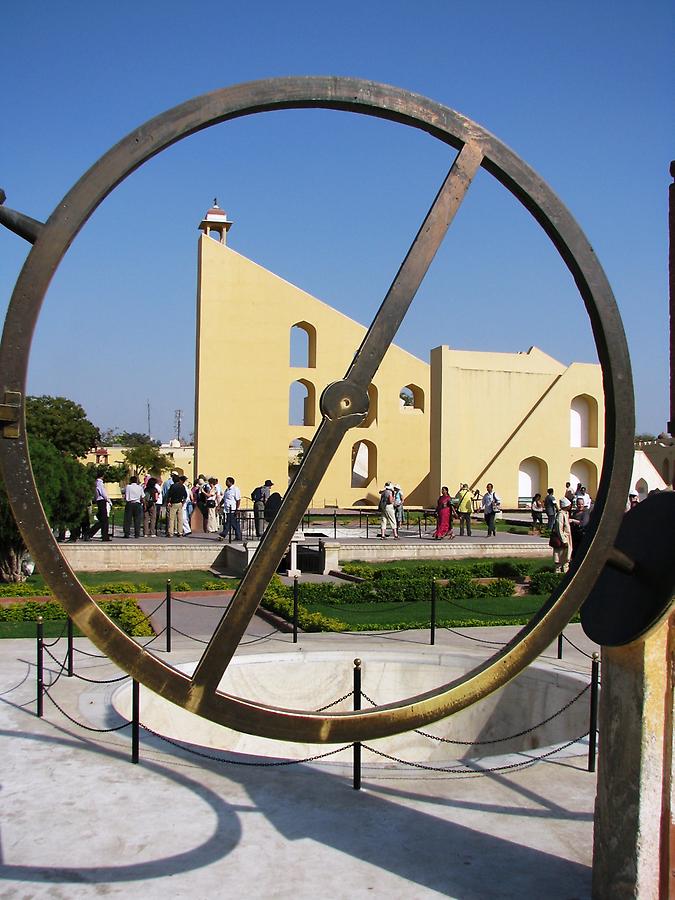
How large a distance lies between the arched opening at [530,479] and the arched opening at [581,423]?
153cm

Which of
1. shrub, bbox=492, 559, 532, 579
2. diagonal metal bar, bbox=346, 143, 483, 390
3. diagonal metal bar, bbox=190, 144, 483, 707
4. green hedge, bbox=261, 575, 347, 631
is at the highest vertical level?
diagonal metal bar, bbox=346, 143, 483, 390

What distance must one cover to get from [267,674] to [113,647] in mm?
4588

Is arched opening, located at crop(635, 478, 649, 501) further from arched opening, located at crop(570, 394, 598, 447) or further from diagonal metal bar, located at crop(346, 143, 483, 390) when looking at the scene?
diagonal metal bar, located at crop(346, 143, 483, 390)

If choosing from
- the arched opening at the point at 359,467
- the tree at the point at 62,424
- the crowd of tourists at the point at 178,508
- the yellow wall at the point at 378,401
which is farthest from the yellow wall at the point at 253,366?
the tree at the point at 62,424

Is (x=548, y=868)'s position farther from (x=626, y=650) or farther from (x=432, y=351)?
(x=432, y=351)

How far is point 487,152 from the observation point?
3.07 metres

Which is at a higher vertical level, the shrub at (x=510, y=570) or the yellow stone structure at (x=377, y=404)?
the yellow stone structure at (x=377, y=404)

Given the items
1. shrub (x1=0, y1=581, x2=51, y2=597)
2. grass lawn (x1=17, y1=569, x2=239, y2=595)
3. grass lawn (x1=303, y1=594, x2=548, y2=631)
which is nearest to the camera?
grass lawn (x1=303, y1=594, x2=548, y2=631)

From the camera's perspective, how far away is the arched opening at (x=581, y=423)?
84.6 ft

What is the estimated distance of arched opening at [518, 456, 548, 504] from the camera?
2508 cm

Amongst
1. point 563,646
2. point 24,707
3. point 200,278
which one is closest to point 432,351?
point 200,278

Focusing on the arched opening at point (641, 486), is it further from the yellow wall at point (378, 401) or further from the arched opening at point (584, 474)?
the arched opening at point (584, 474)

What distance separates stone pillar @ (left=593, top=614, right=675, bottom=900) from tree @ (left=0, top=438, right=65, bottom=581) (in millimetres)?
8486

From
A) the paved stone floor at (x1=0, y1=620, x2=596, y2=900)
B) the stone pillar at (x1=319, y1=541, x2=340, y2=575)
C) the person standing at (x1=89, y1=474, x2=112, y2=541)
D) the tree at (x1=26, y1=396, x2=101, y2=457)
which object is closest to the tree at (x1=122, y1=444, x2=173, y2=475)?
the tree at (x1=26, y1=396, x2=101, y2=457)
